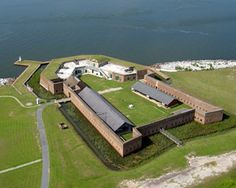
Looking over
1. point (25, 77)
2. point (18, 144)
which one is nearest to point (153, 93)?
point (18, 144)

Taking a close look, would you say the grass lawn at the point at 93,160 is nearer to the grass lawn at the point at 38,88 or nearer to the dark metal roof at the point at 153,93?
the dark metal roof at the point at 153,93

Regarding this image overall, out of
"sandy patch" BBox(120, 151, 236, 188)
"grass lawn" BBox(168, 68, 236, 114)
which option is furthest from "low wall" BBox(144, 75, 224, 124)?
"sandy patch" BBox(120, 151, 236, 188)

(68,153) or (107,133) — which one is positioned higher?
(107,133)

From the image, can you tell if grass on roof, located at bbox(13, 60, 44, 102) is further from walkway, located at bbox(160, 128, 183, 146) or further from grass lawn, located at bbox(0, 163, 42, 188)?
walkway, located at bbox(160, 128, 183, 146)

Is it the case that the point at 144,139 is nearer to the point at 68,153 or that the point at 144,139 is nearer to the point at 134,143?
the point at 134,143

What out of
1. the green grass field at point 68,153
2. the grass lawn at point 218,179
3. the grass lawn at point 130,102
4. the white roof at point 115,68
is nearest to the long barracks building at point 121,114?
the grass lawn at point 130,102
